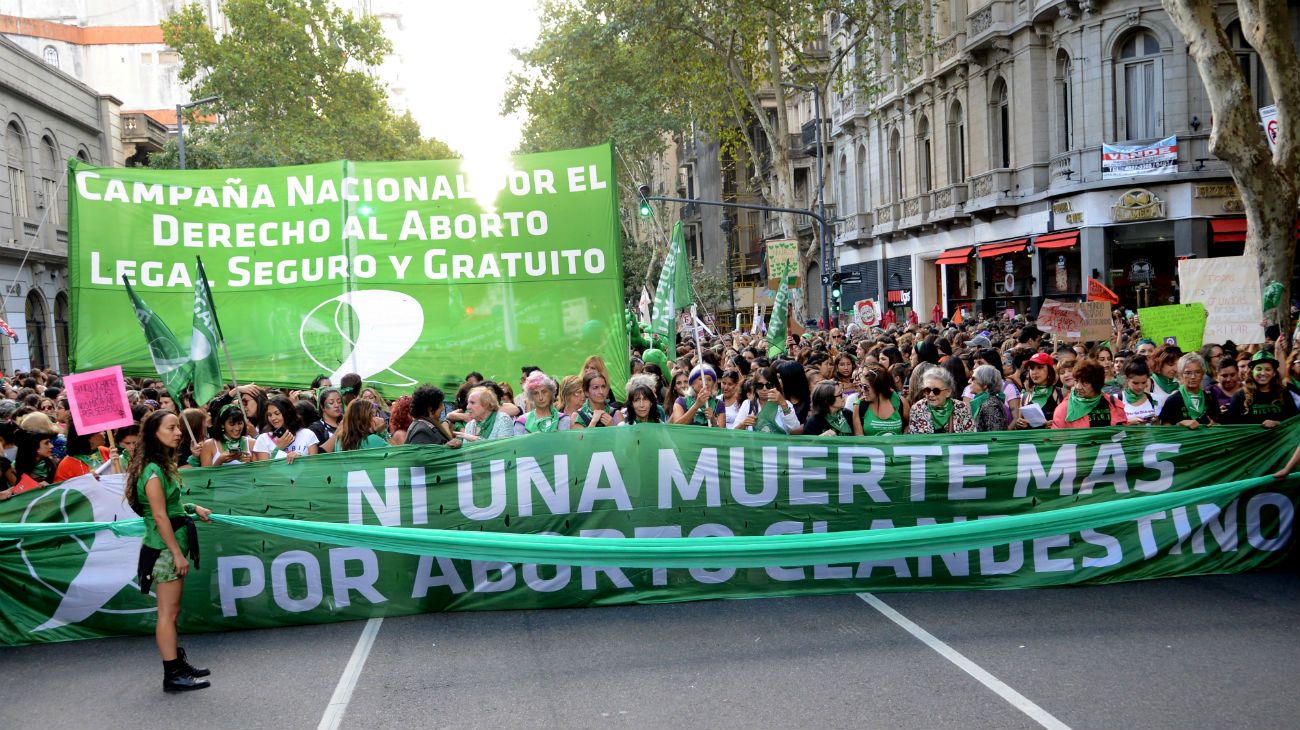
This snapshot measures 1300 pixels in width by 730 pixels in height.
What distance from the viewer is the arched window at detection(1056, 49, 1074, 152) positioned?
30.7 metres

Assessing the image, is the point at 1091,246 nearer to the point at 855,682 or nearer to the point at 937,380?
the point at 937,380

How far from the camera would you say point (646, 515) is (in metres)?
7.68

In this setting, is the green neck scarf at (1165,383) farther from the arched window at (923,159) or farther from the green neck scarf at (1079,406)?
the arched window at (923,159)

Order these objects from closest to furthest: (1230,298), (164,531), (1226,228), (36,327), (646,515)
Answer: (164,531), (646,515), (1230,298), (1226,228), (36,327)

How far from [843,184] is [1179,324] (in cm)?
3587

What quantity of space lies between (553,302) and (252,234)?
253 cm

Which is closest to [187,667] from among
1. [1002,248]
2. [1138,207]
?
[1138,207]

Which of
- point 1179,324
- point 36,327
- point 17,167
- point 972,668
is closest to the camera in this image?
point 972,668

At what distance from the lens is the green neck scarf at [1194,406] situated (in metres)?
8.50

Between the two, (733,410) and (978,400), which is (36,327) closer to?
(733,410)

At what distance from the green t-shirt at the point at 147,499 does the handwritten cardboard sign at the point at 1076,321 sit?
31.1 ft

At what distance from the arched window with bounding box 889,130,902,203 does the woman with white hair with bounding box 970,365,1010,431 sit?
32627mm

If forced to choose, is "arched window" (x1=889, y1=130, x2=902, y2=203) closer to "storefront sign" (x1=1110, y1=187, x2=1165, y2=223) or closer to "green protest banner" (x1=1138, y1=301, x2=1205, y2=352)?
"storefront sign" (x1=1110, y1=187, x2=1165, y2=223)

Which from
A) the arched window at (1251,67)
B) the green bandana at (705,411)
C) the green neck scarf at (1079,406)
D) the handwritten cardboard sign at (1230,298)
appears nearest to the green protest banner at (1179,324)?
the handwritten cardboard sign at (1230,298)
